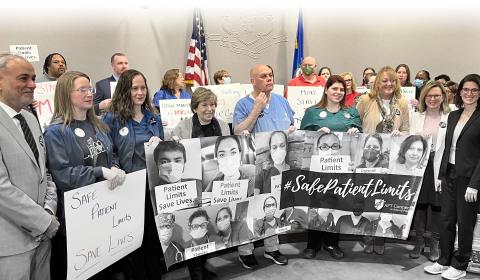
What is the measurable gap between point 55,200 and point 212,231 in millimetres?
1277

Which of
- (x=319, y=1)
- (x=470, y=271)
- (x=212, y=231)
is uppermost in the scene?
(x=319, y=1)

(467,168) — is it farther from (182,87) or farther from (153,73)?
(153,73)

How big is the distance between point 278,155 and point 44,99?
235cm

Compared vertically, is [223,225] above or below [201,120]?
below

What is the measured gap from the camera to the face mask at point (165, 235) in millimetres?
2863

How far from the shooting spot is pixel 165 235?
2.88m

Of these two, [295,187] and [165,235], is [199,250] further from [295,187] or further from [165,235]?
[295,187]

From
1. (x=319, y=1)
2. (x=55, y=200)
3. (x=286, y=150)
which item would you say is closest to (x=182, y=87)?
(x=286, y=150)

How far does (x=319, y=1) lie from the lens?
7.68 meters

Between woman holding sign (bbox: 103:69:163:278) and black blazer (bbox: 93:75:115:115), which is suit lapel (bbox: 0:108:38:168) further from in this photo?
black blazer (bbox: 93:75:115:115)

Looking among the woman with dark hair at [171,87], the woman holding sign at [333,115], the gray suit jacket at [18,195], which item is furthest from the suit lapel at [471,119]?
the woman with dark hair at [171,87]

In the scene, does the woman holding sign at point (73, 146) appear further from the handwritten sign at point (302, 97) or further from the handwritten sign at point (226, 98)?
the handwritten sign at point (302, 97)

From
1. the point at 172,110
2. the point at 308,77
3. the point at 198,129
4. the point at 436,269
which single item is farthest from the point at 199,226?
the point at 308,77

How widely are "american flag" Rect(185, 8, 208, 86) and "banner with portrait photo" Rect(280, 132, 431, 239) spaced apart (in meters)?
3.69
